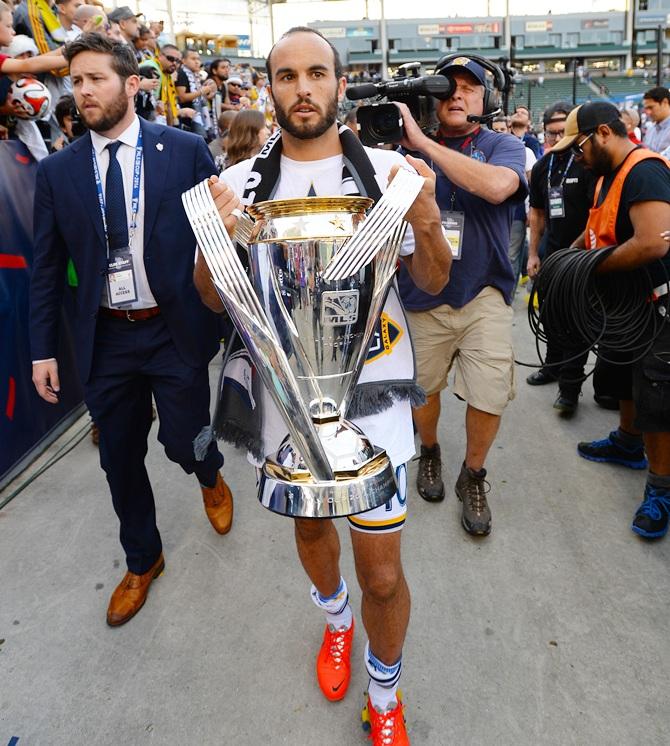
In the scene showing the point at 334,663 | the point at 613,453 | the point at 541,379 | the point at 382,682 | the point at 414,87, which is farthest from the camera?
the point at 541,379

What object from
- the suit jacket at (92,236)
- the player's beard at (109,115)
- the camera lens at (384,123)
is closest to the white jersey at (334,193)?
the camera lens at (384,123)

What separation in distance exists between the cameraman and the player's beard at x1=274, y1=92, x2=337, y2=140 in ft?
3.28

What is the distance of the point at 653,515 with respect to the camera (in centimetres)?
257

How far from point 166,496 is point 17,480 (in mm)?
892

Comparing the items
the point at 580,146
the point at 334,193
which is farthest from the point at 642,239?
the point at 334,193

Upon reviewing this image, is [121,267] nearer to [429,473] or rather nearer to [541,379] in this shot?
[429,473]

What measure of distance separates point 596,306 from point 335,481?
219 centimetres

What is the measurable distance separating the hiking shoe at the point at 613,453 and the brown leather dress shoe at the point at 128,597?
2.37 m

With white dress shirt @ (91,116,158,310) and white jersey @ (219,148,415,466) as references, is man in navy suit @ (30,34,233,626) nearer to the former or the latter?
white dress shirt @ (91,116,158,310)

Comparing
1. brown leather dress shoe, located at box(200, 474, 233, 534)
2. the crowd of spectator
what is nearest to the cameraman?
the crowd of spectator

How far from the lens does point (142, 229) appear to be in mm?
2102

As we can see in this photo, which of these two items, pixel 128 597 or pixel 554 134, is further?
pixel 554 134

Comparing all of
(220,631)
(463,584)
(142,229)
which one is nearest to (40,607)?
(220,631)


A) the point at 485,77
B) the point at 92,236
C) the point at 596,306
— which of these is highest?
the point at 485,77
